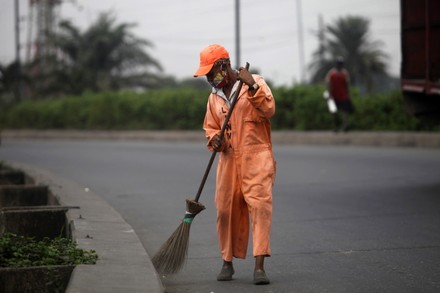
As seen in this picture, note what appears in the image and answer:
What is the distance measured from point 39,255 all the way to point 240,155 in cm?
152

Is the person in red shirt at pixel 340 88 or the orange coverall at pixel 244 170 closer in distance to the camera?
the orange coverall at pixel 244 170

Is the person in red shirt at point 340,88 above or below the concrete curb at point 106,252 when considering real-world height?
above

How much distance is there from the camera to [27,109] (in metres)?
42.0

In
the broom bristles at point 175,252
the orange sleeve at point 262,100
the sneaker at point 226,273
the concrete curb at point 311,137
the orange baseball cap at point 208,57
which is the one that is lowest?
the sneaker at point 226,273

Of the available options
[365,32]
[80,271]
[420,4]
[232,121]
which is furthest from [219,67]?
[365,32]

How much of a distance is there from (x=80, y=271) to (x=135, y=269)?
480 mm

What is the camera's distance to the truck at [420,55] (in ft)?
40.1

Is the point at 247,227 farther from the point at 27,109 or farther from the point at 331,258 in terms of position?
the point at 27,109

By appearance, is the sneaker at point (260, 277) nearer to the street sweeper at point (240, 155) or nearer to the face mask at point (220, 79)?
the street sweeper at point (240, 155)

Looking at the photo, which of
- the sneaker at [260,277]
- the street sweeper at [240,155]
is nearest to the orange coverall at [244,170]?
the street sweeper at [240,155]

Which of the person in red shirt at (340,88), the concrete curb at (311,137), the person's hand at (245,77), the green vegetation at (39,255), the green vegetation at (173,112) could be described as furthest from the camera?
the green vegetation at (173,112)

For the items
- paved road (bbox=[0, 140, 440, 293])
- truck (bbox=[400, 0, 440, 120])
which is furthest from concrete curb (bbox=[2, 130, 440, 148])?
truck (bbox=[400, 0, 440, 120])

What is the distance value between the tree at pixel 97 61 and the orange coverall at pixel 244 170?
124 feet

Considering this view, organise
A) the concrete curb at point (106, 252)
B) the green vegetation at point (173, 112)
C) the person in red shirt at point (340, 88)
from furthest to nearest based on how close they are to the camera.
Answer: the green vegetation at point (173, 112) → the person in red shirt at point (340, 88) → the concrete curb at point (106, 252)
